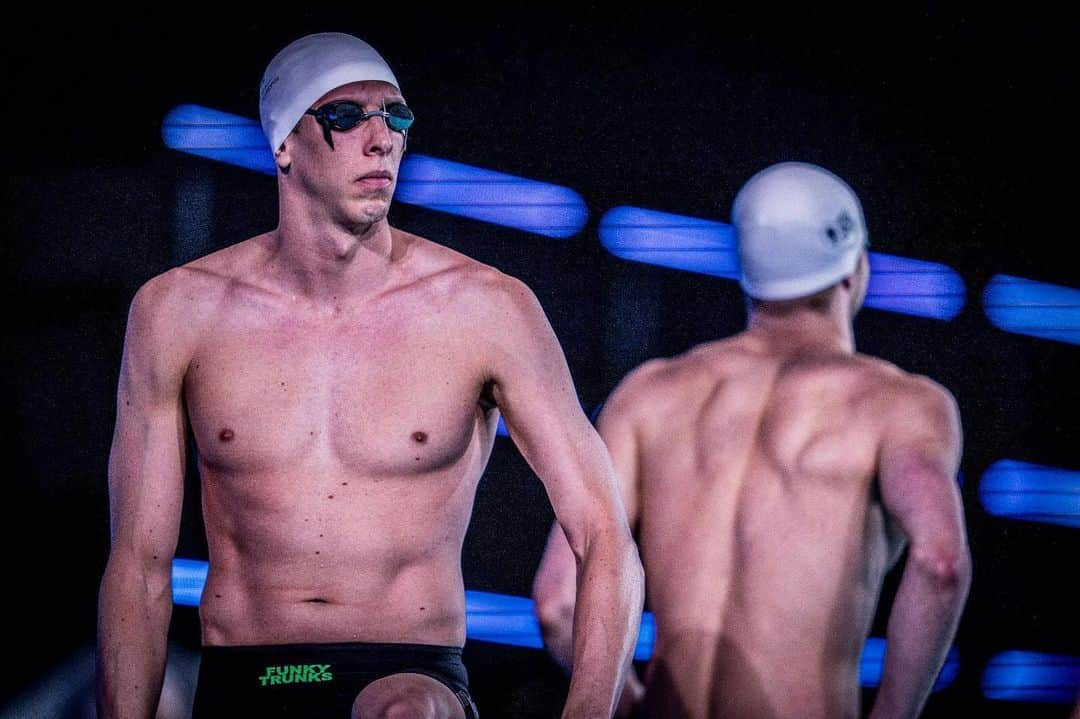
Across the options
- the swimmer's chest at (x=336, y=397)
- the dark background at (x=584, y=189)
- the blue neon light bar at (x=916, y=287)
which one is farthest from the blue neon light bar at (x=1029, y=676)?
the swimmer's chest at (x=336, y=397)

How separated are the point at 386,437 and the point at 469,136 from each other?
1.90 meters

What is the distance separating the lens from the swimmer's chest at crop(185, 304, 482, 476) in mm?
3197

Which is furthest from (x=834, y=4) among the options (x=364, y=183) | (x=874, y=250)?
(x=364, y=183)

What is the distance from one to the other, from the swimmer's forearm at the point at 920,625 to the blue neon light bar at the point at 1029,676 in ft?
6.32

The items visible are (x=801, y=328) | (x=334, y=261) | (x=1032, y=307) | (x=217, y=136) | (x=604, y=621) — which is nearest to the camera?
(x=604, y=621)

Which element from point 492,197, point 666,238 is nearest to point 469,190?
point 492,197

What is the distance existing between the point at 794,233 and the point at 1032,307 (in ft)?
5.77

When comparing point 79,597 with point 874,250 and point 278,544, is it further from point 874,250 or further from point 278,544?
point 874,250

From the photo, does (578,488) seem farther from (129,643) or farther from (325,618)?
(129,643)

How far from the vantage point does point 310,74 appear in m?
3.35

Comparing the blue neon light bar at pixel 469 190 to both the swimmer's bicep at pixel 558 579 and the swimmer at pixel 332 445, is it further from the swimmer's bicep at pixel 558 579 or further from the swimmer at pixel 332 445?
the swimmer's bicep at pixel 558 579

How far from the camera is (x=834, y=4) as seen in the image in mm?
4918

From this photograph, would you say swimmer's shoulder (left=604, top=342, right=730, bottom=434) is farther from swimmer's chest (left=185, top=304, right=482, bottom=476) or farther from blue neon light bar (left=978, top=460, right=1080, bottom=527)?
blue neon light bar (left=978, top=460, right=1080, bottom=527)

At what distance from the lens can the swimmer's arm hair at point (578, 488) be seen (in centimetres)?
299
